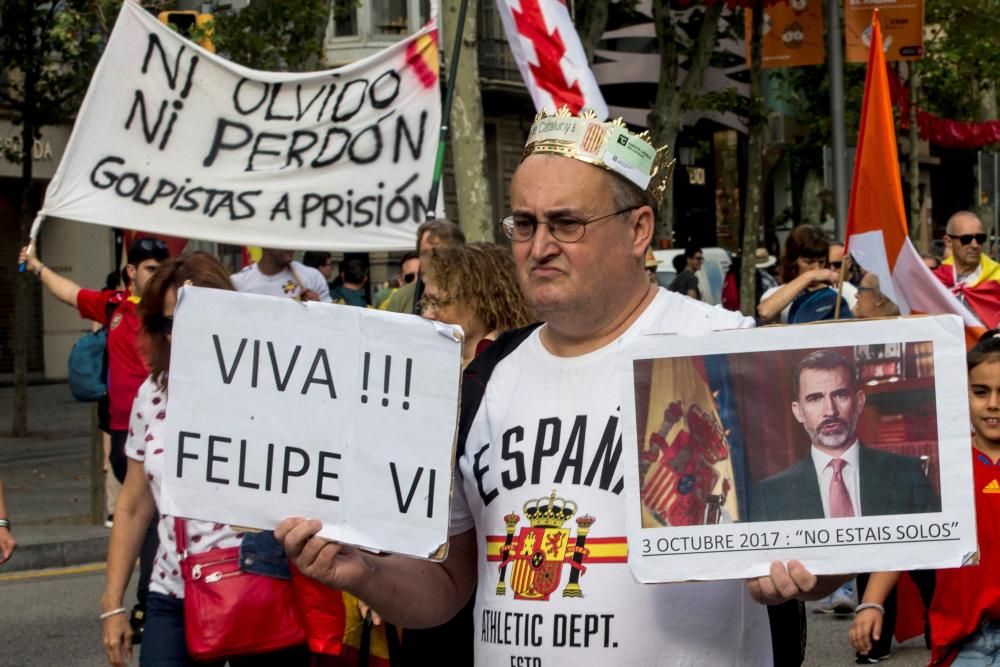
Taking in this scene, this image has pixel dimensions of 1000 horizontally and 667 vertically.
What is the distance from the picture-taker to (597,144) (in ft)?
9.51

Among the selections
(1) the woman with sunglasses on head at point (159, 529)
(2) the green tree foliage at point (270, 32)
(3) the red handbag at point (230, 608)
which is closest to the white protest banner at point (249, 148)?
(1) the woman with sunglasses on head at point (159, 529)

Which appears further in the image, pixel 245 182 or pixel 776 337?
pixel 245 182

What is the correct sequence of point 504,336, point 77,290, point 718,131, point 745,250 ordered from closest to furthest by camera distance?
point 504,336 → point 77,290 → point 745,250 → point 718,131

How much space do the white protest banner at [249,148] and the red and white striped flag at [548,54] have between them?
213 centimetres

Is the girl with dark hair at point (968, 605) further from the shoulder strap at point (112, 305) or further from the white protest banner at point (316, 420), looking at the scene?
the shoulder strap at point (112, 305)

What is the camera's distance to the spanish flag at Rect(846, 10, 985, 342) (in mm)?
6770

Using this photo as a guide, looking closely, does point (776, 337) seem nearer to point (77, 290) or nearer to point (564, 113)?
point (564, 113)

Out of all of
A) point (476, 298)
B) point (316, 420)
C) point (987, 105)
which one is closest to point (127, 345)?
point (476, 298)

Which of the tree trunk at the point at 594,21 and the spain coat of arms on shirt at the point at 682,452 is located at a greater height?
the tree trunk at the point at 594,21

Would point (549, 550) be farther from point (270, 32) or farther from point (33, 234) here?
point (270, 32)

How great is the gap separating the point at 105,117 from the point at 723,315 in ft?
17.9

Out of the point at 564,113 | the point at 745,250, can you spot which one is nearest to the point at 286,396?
the point at 564,113

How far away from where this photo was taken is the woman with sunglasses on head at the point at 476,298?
16.8 ft

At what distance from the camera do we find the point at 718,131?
40.0 m
